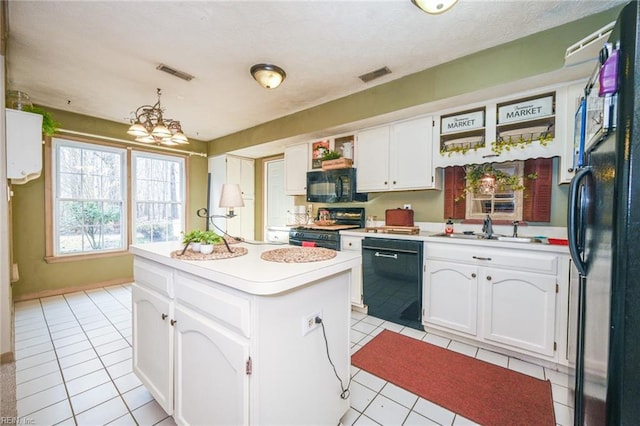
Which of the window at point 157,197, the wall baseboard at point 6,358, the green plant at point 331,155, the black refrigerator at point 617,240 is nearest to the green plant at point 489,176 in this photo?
the green plant at point 331,155

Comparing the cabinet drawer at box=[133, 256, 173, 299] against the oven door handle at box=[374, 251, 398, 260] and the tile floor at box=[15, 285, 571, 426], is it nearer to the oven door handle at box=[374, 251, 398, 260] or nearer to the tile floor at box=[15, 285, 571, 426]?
the tile floor at box=[15, 285, 571, 426]

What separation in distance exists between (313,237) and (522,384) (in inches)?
93.0

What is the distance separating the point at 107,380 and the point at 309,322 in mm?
1799

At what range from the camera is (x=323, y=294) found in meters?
1.29

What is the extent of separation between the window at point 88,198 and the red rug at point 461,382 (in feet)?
13.9

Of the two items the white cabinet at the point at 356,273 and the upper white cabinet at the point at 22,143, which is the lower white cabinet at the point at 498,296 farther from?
the upper white cabinet at the point at 22,143

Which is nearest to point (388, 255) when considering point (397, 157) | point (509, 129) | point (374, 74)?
point (397, 157)

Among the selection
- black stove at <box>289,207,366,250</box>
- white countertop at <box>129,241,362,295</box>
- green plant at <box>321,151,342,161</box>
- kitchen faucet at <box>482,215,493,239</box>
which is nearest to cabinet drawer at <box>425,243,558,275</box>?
kitchen faucet at <box>482,215,493,239</box>

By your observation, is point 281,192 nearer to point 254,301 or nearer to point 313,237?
point 313,237

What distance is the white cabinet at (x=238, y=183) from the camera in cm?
493

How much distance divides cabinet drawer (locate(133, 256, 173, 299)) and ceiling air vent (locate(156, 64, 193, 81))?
1.89 metres

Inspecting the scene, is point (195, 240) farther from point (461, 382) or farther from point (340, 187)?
point (340, 187)

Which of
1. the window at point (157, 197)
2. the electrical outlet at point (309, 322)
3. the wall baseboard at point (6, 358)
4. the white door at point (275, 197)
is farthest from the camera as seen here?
the white door at point (275, 197)

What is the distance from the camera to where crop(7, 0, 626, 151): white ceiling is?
1.81 meters
